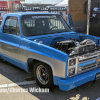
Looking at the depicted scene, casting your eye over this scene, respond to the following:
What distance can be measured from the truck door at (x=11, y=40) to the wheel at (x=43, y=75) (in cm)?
83

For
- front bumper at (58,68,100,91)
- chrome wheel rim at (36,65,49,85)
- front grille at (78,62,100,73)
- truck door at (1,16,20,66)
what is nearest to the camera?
A: front bumper at (58,68,100,91)

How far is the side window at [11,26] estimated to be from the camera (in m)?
4.21

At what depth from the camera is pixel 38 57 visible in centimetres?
339

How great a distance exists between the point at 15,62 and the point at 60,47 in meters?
1.47

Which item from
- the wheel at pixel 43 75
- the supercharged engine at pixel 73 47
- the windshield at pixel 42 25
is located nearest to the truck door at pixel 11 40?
the windshield at pixel 42 25

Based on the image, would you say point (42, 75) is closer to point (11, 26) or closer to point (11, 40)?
point (11, 40)

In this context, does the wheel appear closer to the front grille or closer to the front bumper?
the front bumper

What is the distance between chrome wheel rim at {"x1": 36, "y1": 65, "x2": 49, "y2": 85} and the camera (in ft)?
11.5

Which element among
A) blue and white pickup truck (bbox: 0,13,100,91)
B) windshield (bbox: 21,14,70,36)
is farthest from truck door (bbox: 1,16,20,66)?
windshield (bbox: 21,14,70,36)

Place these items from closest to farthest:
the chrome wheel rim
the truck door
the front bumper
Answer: the front bumper < the chrome wheel rim < the truck door

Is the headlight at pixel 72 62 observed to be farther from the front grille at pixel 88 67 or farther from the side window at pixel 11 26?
the side window at pixel 11 26

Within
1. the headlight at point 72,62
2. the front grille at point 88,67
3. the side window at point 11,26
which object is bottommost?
the front grille at point 88,67

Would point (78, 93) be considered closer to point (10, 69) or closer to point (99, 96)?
point (99, 96)

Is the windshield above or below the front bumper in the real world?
above
